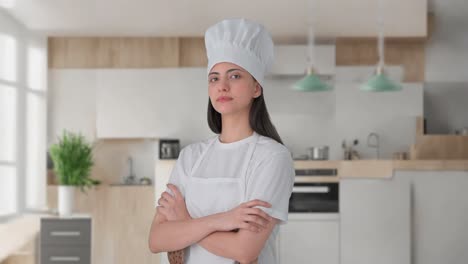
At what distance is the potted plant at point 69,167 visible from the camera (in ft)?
22.6

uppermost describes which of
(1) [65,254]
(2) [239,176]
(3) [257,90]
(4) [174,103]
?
(4) [174,103]

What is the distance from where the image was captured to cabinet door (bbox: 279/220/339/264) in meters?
6.20

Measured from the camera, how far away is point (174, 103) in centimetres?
741

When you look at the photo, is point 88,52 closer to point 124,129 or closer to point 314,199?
point 124,129

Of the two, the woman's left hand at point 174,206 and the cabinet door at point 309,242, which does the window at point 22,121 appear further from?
the woman's left hand at point 174,206

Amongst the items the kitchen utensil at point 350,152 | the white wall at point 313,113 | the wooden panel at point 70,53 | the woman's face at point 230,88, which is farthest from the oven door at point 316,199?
the woman's face at point 230,88

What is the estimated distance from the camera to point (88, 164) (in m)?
7.04

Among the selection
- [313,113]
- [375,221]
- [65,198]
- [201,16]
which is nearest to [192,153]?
[375,221]

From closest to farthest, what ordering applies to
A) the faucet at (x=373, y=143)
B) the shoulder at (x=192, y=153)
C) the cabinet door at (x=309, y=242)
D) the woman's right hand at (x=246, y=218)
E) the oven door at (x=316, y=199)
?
the woman's right hand at (x=246, y=218) < the shoulder at (x=192, y=153) < the cabinet door at (x=309, y=242) < the oven door at (x=316, y=199) < the faucet at (x=373, y=143)

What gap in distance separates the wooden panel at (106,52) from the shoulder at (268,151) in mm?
5859

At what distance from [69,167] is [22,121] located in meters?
0.67

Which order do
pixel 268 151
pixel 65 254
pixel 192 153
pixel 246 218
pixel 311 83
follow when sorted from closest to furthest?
pixel 246 218 → pixel 268 151 → pixel 192 153 → pixel 311 83 → pixel 65 254

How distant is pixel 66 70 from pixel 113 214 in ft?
5.65

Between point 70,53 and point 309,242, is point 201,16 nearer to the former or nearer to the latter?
point 70,53
